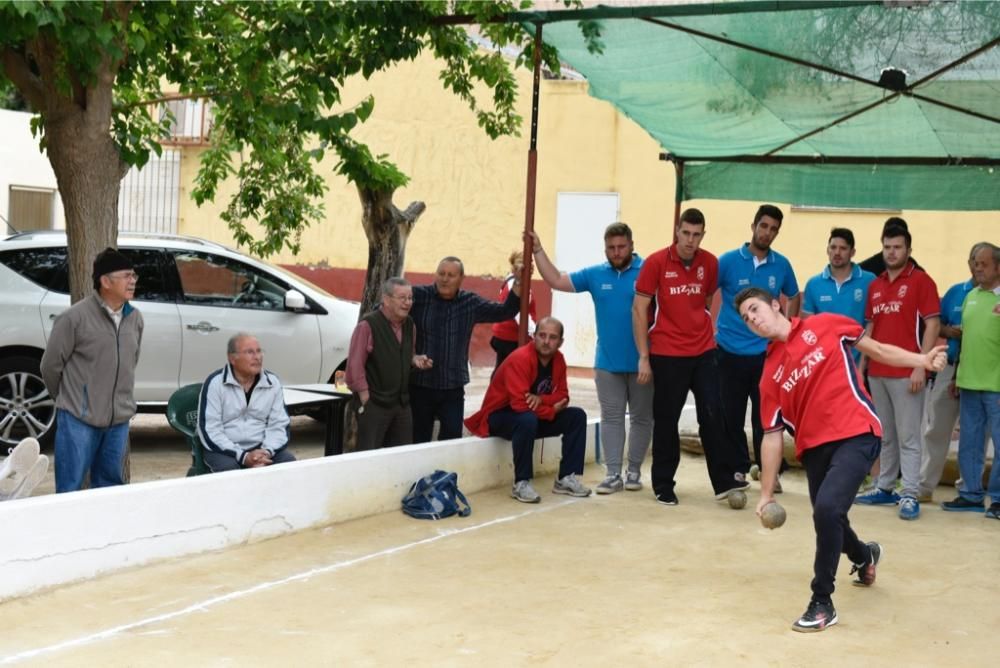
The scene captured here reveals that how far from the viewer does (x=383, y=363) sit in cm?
888

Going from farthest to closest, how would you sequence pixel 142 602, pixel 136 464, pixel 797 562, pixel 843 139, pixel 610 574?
pixel 843 139
pixel 136 464
pixel 797 562
pixel 610 574
pixel 142 602

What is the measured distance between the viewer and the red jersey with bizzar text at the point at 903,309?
9159 millimetres

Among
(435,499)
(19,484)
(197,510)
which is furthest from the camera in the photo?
(435,499)

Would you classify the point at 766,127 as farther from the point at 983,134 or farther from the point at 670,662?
the point at 670,662

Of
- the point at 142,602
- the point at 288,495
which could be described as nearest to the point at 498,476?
the point at 288,495

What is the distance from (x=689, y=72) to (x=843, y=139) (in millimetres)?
2324

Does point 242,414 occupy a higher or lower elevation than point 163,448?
higher

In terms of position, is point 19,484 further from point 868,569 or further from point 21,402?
point 21,402

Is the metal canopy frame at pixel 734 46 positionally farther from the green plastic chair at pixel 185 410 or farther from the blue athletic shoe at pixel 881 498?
the blue athletic shoe at pixel 881 498

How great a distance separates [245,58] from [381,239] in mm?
2375

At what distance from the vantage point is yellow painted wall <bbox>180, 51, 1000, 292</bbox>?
63.1ft

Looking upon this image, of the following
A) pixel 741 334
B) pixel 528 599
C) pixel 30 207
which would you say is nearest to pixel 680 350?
pixel 741 334

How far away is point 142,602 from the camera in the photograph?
6.06 meters

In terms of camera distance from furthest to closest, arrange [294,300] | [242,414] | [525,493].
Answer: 1. [294,300]
2. [525,493]
3. [242,414]
